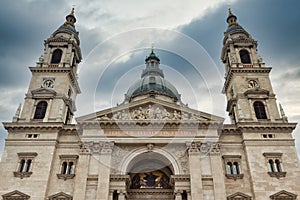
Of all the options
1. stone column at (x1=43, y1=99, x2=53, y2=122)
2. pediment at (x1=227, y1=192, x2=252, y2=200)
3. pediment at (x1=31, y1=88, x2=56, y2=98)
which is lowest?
pediment at (x1=227, y1=192, x2=252, y2=200)

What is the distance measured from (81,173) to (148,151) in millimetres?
6475

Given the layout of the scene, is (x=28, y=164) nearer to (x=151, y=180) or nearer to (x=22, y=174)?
(x=22, y=174)

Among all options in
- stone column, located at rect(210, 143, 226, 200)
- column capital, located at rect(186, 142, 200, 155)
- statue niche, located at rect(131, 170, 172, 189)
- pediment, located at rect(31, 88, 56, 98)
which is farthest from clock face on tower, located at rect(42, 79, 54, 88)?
stone column, located at rect(210, 143, 226, 200)

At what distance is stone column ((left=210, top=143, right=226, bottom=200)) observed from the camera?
25230 millimetres

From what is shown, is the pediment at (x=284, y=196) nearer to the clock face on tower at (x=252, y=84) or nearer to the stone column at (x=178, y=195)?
the stone column at (x=178, y=195)

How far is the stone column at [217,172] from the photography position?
2523cm

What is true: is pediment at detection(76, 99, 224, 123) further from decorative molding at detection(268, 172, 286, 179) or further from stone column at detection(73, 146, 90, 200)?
decorative molding at detection(268, 172, 286, 179)

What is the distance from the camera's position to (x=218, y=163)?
2695 centimetres

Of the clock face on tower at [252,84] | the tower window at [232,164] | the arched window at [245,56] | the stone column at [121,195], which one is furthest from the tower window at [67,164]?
the arched window at [245,56]

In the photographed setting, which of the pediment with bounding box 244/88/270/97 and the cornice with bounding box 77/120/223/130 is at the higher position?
the pediment with bounding box 244/88/270/97

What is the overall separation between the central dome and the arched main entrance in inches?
623

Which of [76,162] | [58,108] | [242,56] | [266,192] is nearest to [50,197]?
[76,162]

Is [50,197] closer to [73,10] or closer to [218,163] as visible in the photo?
[218,163]

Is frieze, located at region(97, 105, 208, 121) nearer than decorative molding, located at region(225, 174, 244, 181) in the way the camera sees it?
No
